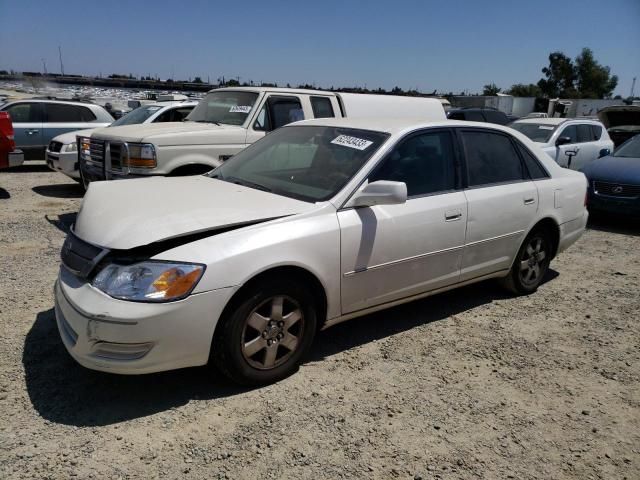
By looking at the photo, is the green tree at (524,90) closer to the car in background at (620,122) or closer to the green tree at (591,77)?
the green tree at (591,77)

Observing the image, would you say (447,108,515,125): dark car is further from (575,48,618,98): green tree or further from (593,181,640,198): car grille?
(575,48,618,98): green tree

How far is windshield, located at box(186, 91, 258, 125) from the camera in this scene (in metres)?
7.22

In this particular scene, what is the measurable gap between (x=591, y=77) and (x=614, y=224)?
79.6m

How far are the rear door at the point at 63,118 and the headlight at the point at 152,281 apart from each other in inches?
409

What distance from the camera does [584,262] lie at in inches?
251

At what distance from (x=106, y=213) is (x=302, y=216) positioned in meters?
1.23

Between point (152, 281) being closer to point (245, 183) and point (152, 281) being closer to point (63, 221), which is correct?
point (245, 183)

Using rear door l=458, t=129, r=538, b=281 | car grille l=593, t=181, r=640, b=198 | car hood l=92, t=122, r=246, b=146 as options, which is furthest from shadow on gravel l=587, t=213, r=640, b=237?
car hood l=92, t=122, r=246, b=146

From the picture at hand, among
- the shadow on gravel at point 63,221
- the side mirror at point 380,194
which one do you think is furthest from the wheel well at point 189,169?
the side mirror at point 380,194

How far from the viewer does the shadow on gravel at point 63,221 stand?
6.83 metres

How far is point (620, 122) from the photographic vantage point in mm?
14750

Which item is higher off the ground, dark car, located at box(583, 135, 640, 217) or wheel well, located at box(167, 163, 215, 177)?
wheel well, located at box(167, 163, 215, 177)

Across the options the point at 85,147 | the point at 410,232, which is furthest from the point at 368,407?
the point at 85,147

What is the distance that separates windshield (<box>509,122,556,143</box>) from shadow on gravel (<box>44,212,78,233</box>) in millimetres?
8480
